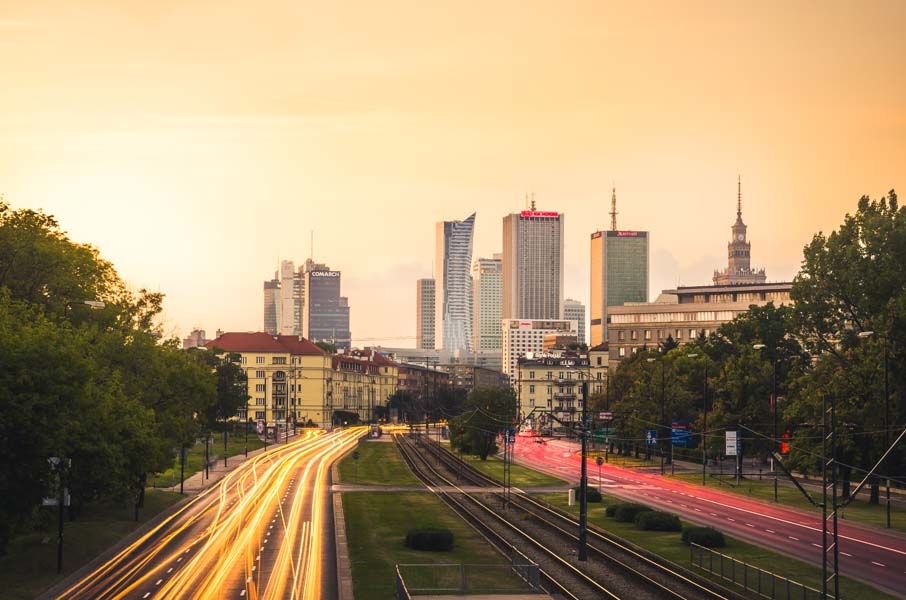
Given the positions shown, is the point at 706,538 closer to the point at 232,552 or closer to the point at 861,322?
the point at 232,552

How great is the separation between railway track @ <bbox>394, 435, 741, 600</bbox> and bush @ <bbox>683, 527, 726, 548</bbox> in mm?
3711

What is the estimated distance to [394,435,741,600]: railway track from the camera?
174 ft

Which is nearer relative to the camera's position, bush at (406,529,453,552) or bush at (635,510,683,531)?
bush at (406,529,453,552)

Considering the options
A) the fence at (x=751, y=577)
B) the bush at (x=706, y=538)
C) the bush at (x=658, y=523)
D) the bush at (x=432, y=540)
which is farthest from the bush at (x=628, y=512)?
the bush at (x=432, y=540)

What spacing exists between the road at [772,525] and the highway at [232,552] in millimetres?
25524

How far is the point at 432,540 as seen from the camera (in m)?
66.4

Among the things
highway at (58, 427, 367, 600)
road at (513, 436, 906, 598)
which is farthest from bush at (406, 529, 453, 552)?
road at (513, 436, 906, 598)

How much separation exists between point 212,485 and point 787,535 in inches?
2332

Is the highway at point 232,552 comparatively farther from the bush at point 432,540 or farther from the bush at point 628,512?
the bush at point 628,512

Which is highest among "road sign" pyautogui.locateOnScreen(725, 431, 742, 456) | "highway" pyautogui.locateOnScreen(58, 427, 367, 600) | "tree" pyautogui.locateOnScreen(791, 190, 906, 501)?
"tree" pyautogui.locateOnScreen(791, 190, 906, 501)

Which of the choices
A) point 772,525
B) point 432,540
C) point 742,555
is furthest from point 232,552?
point 772,525

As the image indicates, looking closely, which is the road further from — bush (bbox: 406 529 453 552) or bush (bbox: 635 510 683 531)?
bush (bbox: 406 529 453 552)

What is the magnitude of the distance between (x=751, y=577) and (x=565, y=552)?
1333cm

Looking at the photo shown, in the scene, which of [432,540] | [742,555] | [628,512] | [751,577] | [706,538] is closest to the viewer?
Result: [751,577]
